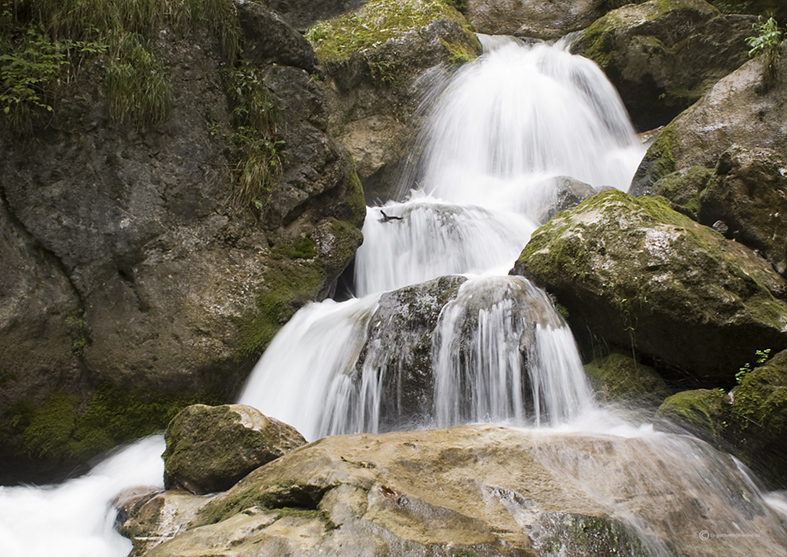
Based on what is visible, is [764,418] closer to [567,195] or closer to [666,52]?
[567,195]

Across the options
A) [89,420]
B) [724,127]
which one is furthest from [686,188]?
[89,420]

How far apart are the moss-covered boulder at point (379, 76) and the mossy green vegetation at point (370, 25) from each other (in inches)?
0.8

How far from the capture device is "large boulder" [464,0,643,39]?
12680 mm

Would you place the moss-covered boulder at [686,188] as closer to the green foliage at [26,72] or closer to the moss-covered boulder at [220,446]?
the moss-covered boulder at [220,446]

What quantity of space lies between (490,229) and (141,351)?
456 cm

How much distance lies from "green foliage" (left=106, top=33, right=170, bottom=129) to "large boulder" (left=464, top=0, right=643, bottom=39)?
9.83 metres

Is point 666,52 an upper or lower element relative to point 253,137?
upper

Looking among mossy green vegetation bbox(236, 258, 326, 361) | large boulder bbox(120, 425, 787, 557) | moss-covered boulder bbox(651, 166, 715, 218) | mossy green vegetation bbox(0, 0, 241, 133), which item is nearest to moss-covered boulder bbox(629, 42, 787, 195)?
moss-covered boulder bbox(651, 166, 715, 218)

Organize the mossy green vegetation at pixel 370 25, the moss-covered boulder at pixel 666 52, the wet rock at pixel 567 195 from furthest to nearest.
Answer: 1. the mossy green vegetation at pixel 370 25
2. the moss-covered boulder at pixel 666 52
3. the wet rock at pixel 567 195

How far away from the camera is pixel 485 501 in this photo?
7.67 ft

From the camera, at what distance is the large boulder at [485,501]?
2094mm

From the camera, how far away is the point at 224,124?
19.1ft

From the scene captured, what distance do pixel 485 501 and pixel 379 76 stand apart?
8.87m

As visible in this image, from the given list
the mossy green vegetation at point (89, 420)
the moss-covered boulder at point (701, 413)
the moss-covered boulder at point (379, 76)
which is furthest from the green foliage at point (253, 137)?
the moss-covered boulder at point (701, 413)
